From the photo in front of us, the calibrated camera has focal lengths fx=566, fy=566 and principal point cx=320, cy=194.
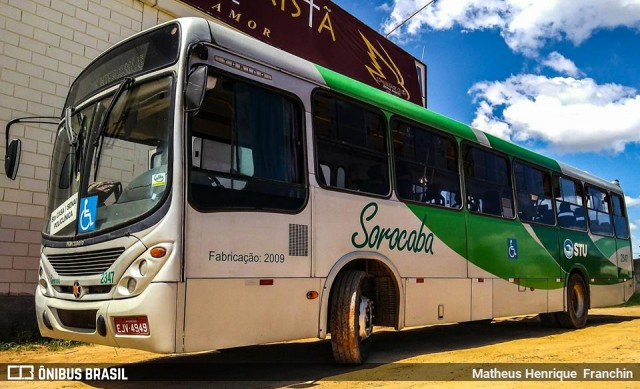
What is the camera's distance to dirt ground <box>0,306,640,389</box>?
5680mm

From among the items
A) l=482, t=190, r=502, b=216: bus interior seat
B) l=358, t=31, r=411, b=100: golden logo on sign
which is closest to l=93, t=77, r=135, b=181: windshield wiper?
l=482, t=190, r=502, b=216: bus interior seat

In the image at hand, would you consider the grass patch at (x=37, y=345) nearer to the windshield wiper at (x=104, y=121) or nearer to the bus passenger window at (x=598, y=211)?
the windshield wiper at (x=104, y=121)

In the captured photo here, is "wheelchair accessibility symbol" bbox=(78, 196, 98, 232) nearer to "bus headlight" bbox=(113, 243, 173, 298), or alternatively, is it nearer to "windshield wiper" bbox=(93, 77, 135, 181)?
"windshield wiper" bbox=(93, 77, 135, 181)

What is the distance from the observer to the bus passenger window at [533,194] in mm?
9914

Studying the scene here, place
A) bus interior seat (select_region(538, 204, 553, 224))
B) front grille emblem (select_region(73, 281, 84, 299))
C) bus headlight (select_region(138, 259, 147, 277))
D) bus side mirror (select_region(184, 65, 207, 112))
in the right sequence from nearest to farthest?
bus headlight (select_region(138, 259, 147, 277))
bus side mirror (select_region(184, 65, 207, 112))
front grille emblem (select_region(73, 281, 84, 299))
bus interior seat (select_region(538, 204, 553, 224))

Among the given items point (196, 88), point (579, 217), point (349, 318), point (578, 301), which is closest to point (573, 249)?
point (579, 217)

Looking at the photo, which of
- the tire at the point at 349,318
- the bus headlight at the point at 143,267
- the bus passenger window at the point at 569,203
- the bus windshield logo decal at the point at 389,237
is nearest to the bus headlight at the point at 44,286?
the bus headlight at the point at 143,267

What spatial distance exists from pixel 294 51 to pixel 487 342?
27.4 feet

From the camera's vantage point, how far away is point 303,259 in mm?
5832

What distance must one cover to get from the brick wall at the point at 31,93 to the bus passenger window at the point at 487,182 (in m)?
6.67

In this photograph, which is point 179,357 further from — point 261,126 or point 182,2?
point 182,2

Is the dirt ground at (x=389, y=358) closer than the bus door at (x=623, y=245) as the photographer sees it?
Yes

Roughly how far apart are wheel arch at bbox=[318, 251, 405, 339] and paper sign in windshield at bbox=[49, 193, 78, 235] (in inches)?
104

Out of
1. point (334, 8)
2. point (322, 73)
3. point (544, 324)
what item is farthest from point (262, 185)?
point (334, 8)
